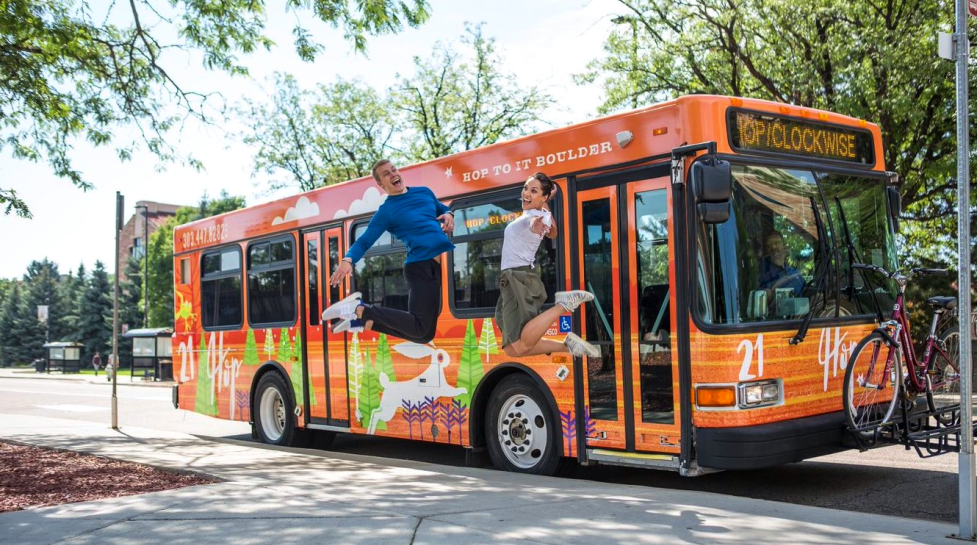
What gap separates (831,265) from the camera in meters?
8.21

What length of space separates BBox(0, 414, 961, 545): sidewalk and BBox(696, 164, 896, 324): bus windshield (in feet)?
5.16

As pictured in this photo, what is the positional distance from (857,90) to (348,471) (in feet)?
46.8

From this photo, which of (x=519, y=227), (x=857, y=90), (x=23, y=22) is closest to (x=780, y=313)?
(x=519, y=227)

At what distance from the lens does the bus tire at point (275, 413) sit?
13242 millimetres

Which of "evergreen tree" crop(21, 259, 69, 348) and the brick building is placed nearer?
"evergreen tree" crop(21, 259, 69, 348)

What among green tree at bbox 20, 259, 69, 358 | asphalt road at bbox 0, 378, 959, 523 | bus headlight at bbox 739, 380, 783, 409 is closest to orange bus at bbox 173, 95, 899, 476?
bus headlight at bbox 739, 380, 783, 409

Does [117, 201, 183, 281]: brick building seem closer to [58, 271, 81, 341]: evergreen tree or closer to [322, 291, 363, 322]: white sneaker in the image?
[58, 271, 81, 341]: evergreen tree

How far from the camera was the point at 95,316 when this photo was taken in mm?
69938

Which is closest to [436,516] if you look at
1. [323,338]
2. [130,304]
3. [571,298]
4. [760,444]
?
[571,298]

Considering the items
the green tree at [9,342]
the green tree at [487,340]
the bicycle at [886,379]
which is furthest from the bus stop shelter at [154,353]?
the green tree at [9,342]

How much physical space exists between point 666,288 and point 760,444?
4.67ft

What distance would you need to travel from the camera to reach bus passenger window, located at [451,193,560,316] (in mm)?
9227

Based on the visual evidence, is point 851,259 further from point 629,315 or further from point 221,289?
point 221,289

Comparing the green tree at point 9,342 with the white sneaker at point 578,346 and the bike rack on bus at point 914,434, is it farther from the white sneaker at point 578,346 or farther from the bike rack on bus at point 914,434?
the bike rack on bus at point 914,434
